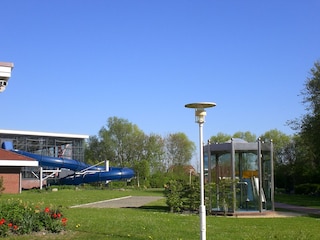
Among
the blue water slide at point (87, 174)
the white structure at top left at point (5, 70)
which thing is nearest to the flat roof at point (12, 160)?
the blue water slide at point (87, 174)

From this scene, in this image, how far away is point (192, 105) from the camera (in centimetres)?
1123

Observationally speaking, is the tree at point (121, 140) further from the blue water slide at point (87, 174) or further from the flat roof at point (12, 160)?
the flat roof at point (12, 160)

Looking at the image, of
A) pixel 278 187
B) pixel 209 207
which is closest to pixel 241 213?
pixel 209 207

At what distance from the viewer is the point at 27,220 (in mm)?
12477

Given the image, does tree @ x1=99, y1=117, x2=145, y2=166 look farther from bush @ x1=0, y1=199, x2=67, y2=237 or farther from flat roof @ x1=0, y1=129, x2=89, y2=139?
bush @ x1=0, y1=199, x2=67, y2=237

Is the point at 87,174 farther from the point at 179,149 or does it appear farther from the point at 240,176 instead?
the point at 240,176

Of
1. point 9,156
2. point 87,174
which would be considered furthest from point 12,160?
point 87,174

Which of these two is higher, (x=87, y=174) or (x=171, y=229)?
(x=87, y=174)

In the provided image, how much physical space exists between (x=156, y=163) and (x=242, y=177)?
5413 centimetres

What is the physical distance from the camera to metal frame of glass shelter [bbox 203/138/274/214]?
67.4 ft

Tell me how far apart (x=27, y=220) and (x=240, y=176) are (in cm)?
1130

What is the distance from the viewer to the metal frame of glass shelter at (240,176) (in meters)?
20.5

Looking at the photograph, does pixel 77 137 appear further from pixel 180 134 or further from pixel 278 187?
pixel 278 187

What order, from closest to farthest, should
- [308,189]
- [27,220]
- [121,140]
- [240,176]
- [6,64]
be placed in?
[6,64], [27,220], [240,176], [308,189], [121,140]
